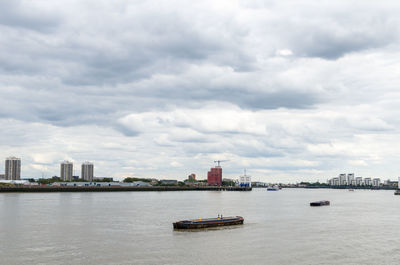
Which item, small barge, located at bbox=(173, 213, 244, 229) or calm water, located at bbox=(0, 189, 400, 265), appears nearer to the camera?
calm water, located at bbox=(0, 189, 400, 265)

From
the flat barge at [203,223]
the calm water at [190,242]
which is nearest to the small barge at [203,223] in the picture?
the flat barge at [203,223]

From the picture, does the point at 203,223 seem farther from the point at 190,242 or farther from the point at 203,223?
the point at 190,242

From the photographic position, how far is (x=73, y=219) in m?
80.4

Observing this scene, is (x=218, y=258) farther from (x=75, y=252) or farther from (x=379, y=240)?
(x=379, y=240)

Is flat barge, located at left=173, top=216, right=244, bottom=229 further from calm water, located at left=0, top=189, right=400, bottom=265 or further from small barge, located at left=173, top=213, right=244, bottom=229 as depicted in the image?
calm water, located at left=0, top=189, right=400, bottom=265

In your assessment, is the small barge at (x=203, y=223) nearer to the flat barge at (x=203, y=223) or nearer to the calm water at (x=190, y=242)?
the flat barge at (x=203, y=223)

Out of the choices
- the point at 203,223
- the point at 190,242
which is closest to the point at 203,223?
the point at 203,223

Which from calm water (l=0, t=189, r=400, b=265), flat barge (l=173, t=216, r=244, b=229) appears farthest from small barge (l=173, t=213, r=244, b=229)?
calm water (l=0, t=189, r=400, b=265)

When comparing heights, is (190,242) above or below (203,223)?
below

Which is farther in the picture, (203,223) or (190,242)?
(203,223)

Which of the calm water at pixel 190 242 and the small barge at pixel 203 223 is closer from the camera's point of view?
the calm water at pixel 190 242

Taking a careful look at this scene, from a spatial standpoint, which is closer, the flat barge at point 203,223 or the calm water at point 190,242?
the calm water at point 190,242

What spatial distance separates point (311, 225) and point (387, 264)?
3156cm

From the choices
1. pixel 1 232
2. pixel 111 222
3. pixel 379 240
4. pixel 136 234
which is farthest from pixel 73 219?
pixel 379 240
